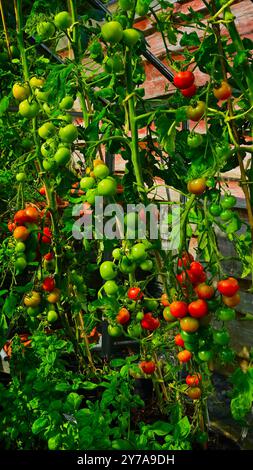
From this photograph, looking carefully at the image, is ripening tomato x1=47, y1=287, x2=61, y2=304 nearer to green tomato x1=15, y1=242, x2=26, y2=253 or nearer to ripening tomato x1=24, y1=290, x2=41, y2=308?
ripening tomato x1=24, y1=290, x2=41, y2=308

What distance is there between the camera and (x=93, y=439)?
116 cm

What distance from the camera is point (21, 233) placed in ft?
4.68

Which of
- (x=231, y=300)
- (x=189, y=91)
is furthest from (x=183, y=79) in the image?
(x=231, y=300)

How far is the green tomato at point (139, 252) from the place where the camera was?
1179mm

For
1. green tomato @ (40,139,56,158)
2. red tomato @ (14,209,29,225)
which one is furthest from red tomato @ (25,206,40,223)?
green tomato @ (40,139,56,158)

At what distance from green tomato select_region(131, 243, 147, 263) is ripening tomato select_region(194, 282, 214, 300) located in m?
0.16

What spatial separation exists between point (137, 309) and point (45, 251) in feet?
1.23

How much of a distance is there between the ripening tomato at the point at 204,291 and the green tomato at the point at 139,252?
16cm

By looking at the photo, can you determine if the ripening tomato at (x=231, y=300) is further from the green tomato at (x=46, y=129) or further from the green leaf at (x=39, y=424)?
the green tomato at (x=46, y=129)

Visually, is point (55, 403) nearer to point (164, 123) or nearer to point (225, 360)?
point (225, 360)

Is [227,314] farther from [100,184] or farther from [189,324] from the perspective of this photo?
[100,184]

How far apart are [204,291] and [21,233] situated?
23.5 inches

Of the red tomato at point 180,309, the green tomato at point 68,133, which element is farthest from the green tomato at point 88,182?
the red tomato at point 180,309

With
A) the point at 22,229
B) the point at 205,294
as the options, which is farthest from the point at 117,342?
the point at 205,294
